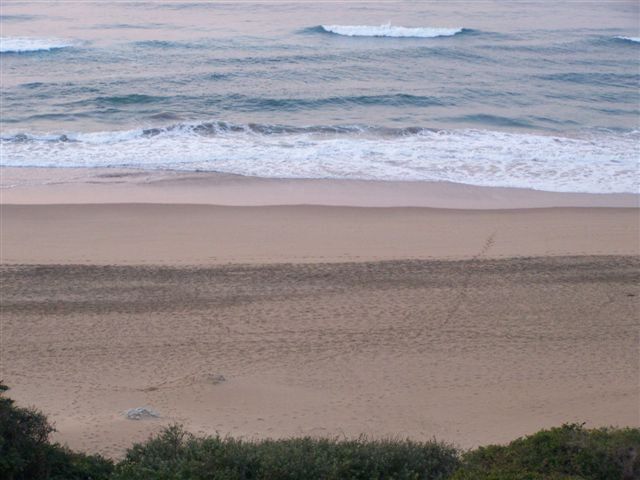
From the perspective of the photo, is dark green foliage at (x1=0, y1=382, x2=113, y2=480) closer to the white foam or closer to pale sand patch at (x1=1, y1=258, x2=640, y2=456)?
pale sand patch at (x1=1, y1=258, x2=640, y2=456)

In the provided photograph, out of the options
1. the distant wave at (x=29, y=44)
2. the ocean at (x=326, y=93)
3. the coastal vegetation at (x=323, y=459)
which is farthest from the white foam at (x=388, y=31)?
the coastal vegetation at (x=323, y=459)

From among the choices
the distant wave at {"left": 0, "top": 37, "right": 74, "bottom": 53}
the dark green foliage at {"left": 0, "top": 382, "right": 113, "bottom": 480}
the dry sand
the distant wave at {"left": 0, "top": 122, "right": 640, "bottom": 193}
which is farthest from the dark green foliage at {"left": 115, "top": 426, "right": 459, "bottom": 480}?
the distant wave at {"left": 0, "top": 37, "right": 74, "bottom": 53}

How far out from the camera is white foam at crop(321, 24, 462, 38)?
37469mm

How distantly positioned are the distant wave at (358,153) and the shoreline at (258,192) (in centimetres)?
53

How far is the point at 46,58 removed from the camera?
101ft

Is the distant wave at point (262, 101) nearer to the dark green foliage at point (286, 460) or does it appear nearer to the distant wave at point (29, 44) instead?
the distant wave at point (29, 44)

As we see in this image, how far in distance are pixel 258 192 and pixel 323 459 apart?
10757 mm

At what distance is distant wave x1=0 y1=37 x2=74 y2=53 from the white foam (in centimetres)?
1237

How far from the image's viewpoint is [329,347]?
9.78m

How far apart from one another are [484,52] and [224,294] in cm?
2546

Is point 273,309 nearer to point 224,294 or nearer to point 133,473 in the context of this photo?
point 224,294

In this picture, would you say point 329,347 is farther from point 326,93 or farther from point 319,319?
point 326,93

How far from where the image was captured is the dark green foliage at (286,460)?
18.7 ft

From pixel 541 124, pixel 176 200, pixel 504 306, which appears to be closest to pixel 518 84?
pixel 541 124
